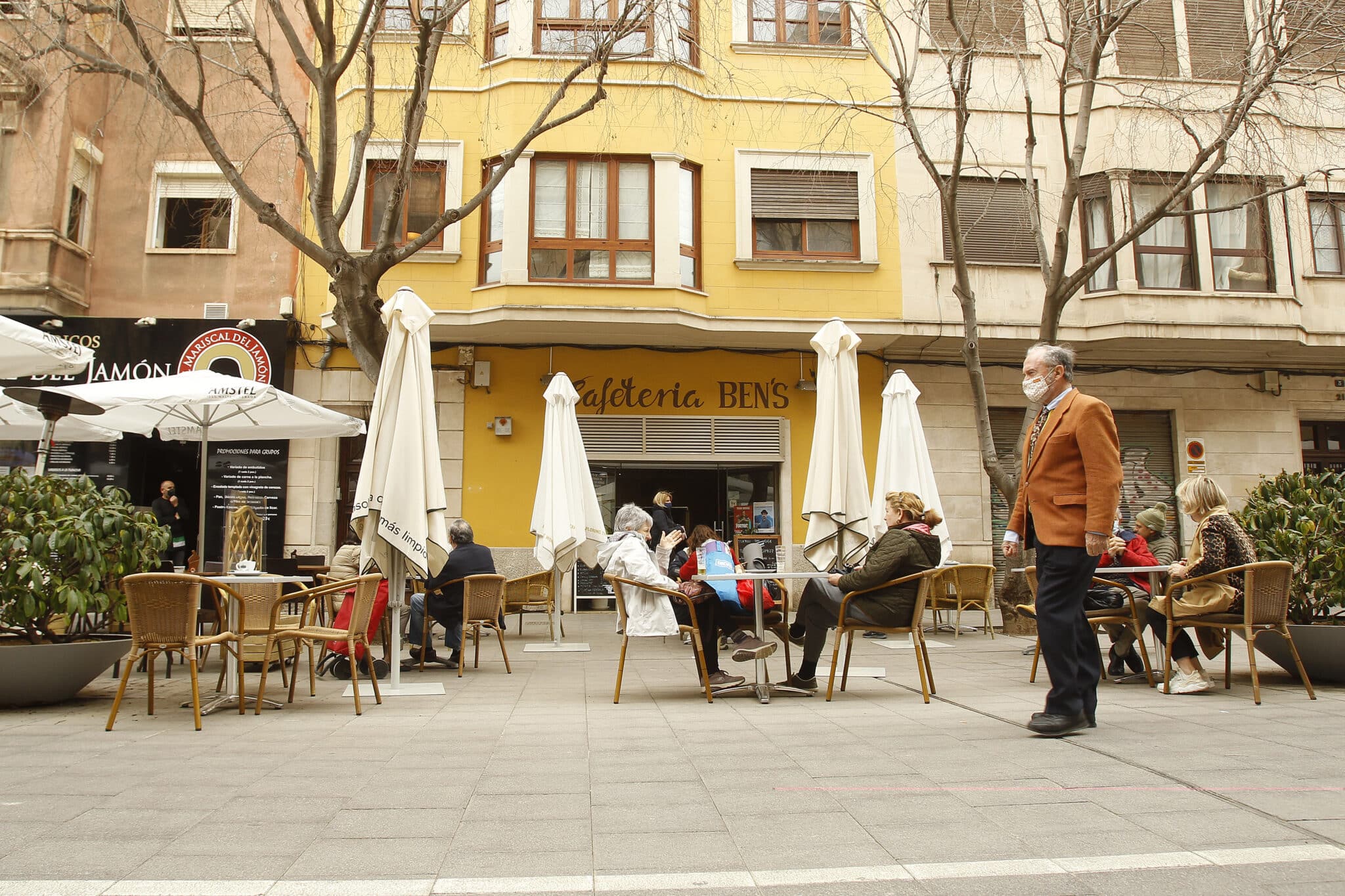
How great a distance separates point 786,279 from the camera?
15.1m

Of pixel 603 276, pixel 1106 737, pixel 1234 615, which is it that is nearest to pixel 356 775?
pixel 1106 737

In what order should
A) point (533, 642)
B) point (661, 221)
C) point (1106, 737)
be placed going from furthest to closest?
point (661, 221), point (533, 642), point (1106, 737)

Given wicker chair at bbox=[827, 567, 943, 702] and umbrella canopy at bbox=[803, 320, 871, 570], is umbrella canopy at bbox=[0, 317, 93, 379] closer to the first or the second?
umbrella canopy at bbox=[803, 320, 871, 570]

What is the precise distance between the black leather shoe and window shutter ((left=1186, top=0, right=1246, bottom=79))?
46.5 ft

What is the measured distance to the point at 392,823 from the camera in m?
3.51

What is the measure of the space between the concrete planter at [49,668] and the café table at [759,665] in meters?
3.94

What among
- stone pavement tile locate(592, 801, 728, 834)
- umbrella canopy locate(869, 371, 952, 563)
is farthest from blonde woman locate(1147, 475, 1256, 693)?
stone pavement tile locate(592, 801, 728, 834)

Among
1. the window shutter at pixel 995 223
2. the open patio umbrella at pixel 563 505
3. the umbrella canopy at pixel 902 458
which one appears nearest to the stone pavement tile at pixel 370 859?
the open patio umbrella at pixel 563 505

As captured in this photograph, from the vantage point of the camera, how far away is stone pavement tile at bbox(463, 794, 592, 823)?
3.61 meters

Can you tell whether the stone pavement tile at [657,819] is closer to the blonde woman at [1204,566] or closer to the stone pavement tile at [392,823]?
the stone pavement tile at [392,823]

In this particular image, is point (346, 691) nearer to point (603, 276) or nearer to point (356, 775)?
point (356, 775)

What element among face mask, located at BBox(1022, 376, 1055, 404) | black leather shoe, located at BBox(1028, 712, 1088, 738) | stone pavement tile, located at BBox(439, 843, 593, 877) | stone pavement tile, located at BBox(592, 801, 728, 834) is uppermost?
face mask, located at BBox(1022, 376, 1055, 404)

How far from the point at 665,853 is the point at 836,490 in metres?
4.83

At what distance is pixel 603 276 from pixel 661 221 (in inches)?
45.6
